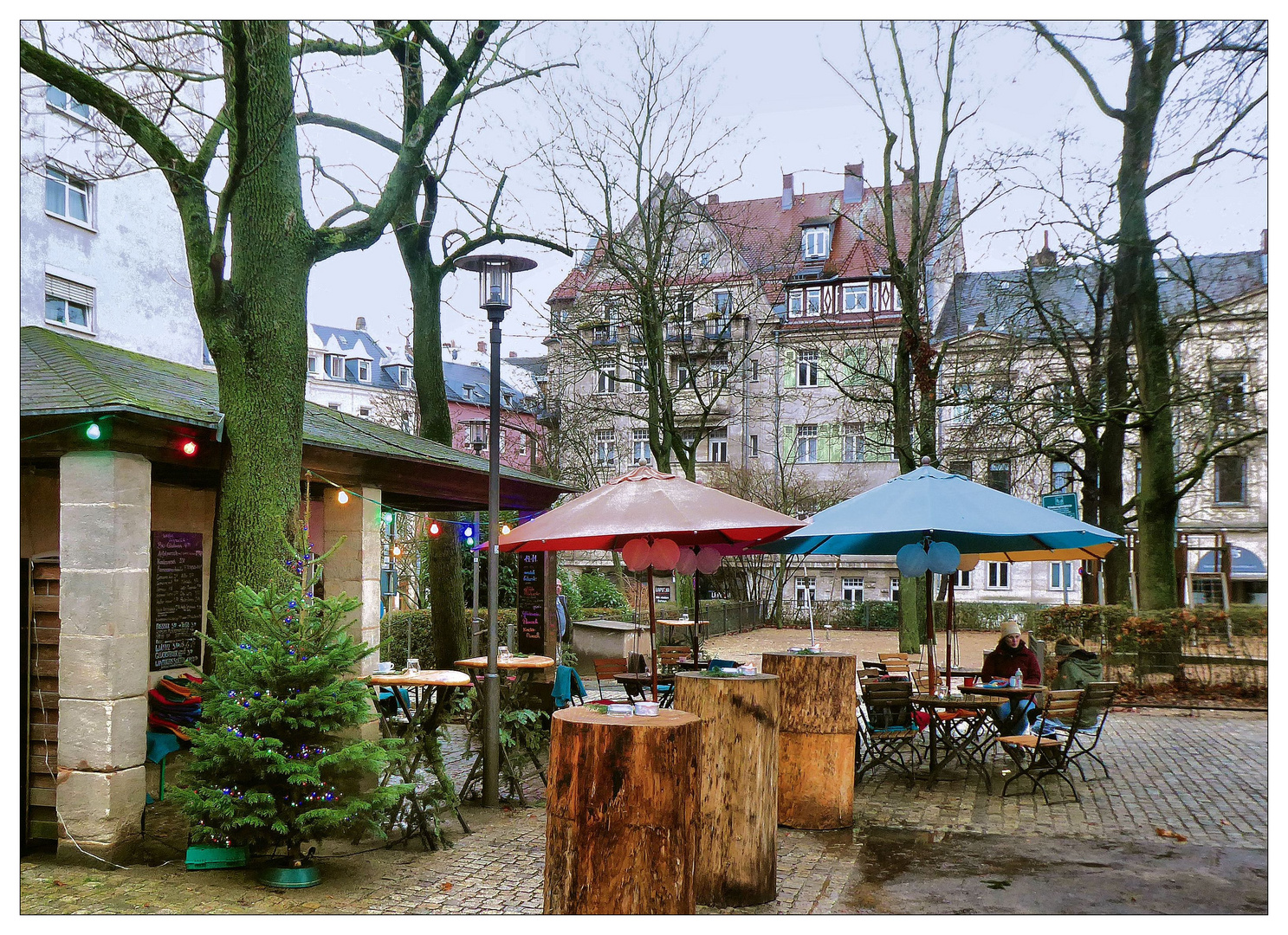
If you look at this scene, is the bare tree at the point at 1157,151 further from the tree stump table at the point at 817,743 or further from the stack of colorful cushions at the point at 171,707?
the stack of colorful cushions at the point at 171,707

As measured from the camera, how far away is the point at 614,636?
19031mm

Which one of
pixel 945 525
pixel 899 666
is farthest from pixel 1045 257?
pixel 945 525

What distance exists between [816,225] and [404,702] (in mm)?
34604

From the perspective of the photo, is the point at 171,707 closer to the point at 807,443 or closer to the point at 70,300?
the point at 70,300

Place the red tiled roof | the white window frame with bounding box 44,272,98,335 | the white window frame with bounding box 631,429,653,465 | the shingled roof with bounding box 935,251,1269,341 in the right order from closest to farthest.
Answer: the shingled roof with bounding box 935,251,1269,341 → the white window frame with bounding box 44,272,98,335 → the red tiled roof → the white window frame with bounding box 631,429,653,465

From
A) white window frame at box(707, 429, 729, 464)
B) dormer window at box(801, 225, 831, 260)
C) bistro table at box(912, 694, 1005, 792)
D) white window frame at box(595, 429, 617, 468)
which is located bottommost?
bistro table at box(912, 694, 1005, 792)

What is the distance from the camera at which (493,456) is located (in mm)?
8609

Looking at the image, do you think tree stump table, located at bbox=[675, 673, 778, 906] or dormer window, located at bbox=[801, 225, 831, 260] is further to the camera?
dormer window, located at bbox=[801, 225, 831, 260]

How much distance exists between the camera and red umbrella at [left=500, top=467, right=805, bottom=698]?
7340 millimetres

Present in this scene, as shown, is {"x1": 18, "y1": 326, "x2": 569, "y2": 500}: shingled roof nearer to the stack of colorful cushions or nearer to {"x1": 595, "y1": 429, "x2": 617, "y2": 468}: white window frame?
the stack of colorful cushions

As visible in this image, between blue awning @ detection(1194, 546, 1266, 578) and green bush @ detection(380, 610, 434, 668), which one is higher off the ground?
blue awning @ detection(1194, 546, 1266, 578)

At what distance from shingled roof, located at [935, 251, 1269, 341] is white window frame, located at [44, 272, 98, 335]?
1690cm

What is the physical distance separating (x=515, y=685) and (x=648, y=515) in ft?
9.65

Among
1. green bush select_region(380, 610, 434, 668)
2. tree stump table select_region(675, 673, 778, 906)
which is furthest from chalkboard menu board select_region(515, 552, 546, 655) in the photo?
tree stump table select_region(675, 673, 778, 906)
